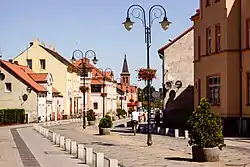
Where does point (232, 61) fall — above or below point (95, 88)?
below

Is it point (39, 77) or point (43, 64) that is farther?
point (43, 64)

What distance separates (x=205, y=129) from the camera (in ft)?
62.0

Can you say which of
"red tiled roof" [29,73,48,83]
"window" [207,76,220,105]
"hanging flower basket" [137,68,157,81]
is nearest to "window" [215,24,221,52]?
"window" [207,76,220,105]

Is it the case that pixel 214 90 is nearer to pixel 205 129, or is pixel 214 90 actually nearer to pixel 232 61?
pixel 232 61

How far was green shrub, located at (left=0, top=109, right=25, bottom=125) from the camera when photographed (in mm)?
60884

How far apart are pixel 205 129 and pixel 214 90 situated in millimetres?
19011

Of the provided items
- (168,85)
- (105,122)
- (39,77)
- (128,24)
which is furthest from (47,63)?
(128,24)

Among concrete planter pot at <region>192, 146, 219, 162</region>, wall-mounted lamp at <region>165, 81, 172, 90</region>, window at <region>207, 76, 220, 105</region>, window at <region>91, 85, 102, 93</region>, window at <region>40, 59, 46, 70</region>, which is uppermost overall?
window at <region>40, 59, 46, 70</region>

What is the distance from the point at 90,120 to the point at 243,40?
29103 millimetres

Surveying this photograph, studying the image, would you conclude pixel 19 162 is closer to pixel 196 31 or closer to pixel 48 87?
pixel 196 31

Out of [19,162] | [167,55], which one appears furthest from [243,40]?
[167,55]

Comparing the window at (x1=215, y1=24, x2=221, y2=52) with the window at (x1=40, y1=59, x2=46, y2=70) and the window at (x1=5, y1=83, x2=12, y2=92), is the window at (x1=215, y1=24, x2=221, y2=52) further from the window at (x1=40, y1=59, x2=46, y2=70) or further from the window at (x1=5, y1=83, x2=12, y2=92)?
the window at (x1=40, y1=59, x2=46, y2=70)

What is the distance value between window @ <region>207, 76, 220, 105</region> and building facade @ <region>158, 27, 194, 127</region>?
17696 millimetres

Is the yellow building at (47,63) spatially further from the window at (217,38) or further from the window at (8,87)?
the window at (217,38)
